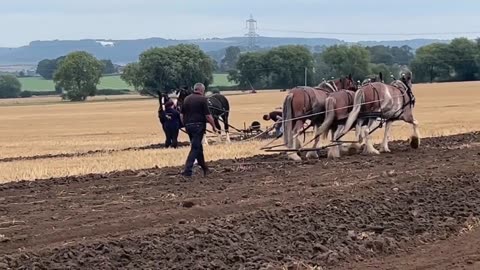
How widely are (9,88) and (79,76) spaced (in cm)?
2533

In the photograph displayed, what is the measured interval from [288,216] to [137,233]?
2.17 metres

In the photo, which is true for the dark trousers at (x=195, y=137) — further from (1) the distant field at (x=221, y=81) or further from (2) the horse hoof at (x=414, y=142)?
(1) the distant field at (x=221, y=81)

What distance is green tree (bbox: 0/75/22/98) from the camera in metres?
131

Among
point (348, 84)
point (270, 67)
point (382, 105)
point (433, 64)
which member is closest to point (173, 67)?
point (270, 67)

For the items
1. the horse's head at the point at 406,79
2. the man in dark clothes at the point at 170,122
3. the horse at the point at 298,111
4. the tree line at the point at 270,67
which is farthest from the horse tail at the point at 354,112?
the tree line at the point at 270,67

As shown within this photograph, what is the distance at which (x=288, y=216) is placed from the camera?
11320mm

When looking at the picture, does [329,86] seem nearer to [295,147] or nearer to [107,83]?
[295,147]

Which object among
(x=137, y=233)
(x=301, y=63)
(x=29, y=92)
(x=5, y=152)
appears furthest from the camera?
(x=29, y=92)

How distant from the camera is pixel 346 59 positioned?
93562 mm

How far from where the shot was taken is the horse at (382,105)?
1956 cm

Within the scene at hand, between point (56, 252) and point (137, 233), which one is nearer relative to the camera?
point (56, 252)

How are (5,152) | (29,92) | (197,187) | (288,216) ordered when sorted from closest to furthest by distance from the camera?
(288,216)
(197,187)
(5,152)
(29,92)

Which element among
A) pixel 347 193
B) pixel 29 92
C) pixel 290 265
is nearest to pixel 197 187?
pixel 347 193

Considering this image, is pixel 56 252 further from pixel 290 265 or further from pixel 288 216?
pixel 288 216
